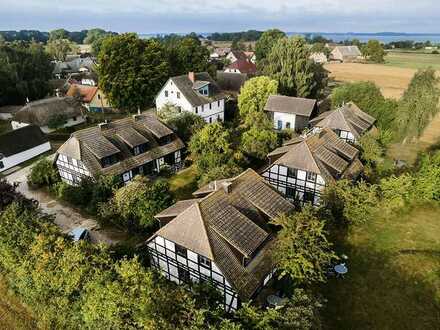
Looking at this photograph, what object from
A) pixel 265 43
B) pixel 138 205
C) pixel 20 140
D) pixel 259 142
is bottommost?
pixel 138 205

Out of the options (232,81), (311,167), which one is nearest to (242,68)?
(232,81)

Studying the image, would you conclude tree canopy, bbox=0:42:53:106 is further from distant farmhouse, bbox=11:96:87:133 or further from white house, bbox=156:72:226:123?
white house, bbox=156:72:226:123

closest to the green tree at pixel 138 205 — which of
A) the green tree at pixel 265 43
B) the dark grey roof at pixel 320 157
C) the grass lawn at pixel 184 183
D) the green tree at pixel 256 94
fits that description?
the grass lawn at pixel 184 183

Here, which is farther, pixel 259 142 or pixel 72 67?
pixel 72 67

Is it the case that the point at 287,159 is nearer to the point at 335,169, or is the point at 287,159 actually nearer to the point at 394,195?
the point at 335,169

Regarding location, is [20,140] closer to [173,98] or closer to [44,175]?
[44,175]

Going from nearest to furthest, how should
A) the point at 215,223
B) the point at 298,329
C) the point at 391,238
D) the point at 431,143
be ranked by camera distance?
the point at 298,329
the point at 215,223
the point at 391,238
the point at 431,143

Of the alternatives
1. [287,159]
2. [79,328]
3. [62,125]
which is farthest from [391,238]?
[62,125]

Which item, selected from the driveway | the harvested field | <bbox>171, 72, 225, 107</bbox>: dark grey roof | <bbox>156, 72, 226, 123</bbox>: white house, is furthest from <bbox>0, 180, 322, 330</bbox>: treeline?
the harvested field
